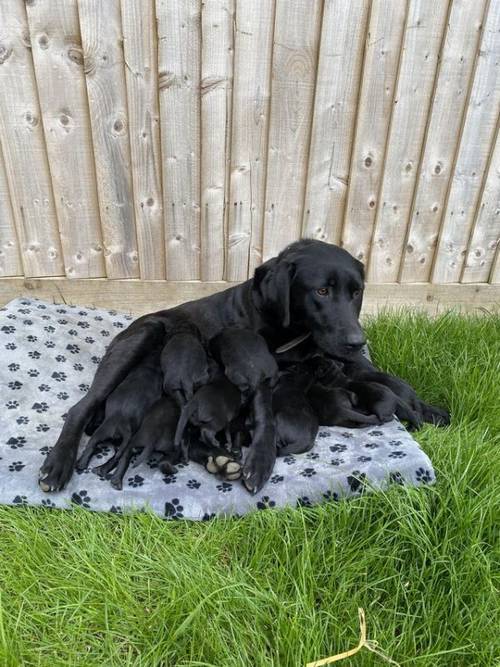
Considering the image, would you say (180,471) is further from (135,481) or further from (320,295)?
(320,295)

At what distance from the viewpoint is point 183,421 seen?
2.40 m

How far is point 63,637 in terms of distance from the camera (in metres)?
1.65

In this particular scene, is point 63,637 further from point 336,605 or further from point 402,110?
point 402,110

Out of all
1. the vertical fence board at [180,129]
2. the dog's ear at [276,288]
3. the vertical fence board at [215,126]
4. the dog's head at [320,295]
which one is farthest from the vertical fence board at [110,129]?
the dog's head at [320,295]

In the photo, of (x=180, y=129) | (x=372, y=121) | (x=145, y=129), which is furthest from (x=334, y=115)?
(x=145, y=129)

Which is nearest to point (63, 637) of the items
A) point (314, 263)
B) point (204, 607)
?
point (204, 607)

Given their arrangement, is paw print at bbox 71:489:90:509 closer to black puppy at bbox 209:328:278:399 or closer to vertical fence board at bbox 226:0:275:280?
black puppy at bbox 209:328:278:399

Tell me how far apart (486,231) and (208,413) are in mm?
2810

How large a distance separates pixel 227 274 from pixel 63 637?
2.70 m

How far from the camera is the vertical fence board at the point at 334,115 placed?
10.9 feet

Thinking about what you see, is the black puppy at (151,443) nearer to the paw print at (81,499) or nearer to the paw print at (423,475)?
the paw print at (81,499)

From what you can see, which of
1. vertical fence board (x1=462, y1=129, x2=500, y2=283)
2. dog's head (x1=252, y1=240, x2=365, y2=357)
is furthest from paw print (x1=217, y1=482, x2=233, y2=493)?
vertical fence board (x1=462, y1=129, x2=500, y2=283)

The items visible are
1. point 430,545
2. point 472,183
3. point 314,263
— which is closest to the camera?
point 430,545

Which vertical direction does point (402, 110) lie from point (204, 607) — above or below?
above
